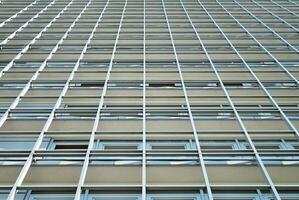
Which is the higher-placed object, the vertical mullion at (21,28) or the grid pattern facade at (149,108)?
the vertical mullion at (21,28)

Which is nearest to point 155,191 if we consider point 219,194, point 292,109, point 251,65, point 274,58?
point 219,194

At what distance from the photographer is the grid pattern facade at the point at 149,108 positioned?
23.0ft

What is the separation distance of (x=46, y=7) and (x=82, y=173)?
1574cm

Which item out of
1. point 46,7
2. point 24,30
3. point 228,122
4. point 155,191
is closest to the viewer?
point 155,191

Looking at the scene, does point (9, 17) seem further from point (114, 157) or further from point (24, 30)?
point (114, 157)

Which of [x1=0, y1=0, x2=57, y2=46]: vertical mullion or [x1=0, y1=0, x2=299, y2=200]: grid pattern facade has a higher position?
[x1=0, y1=0, x2=57, y2=46]: vertical mullion

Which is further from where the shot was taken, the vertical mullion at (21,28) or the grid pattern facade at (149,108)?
the vertical mullion at (21,28)

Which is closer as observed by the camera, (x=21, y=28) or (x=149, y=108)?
(x=149, y=108)

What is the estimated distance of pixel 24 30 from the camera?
52.8 feet

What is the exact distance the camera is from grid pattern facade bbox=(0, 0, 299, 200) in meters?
7.02

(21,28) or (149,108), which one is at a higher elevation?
(21,28)

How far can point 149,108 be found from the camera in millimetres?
9781

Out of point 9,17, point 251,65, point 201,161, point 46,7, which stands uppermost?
point 46,7

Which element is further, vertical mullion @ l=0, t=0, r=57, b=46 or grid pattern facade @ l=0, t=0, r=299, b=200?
vertical mullion @ l=0, t=0, r=57, b=46
